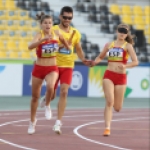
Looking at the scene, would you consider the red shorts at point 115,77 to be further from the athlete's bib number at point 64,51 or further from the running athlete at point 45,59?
the running athlete at point 45,59

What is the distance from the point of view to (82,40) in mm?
25406

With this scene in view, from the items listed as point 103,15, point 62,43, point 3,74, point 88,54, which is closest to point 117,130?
point 62,43

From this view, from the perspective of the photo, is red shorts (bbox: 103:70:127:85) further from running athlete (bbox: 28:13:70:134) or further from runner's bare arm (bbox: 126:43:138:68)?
running athlete (bbox: 28:13:70:134)

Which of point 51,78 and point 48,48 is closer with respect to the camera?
point 48,48

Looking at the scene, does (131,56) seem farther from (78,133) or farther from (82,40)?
(82,40)

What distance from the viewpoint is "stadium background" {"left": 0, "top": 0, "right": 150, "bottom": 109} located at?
20.6 meters

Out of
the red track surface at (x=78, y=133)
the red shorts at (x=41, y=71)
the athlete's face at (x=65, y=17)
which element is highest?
the athlete's face at (x=65, y=17)

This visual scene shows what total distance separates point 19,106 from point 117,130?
239 inches

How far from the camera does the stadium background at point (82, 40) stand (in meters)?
20.6

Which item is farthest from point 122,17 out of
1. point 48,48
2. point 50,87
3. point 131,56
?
point 48,48

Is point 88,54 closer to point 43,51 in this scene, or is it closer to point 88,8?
point 88,8

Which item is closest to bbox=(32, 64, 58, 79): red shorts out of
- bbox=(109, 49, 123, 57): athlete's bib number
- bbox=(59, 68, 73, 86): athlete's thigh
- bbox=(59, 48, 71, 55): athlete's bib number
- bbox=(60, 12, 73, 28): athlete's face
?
bbox=(59, 68, 73, 86): athlete's thigh

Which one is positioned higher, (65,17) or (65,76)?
(65,17)

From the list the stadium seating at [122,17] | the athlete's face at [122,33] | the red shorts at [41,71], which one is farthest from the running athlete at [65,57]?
the stadium seating at [122,17]
